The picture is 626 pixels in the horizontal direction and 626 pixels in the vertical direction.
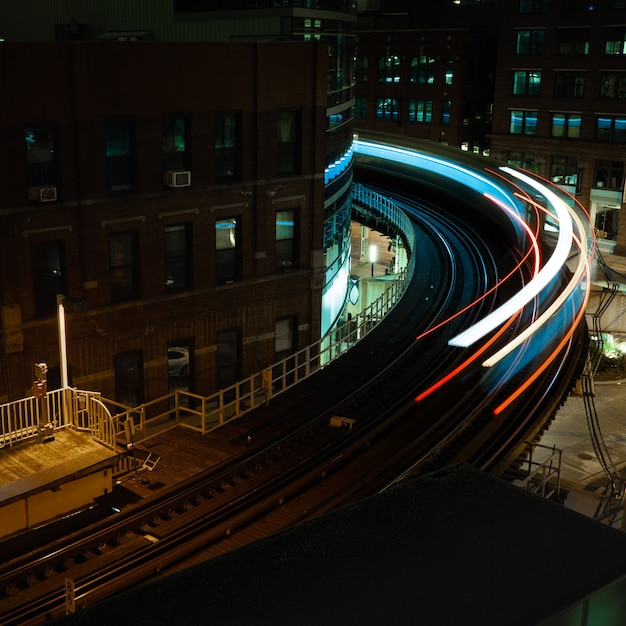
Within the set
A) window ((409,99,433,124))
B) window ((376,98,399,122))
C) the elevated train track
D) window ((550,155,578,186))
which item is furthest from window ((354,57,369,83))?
the elevated train track

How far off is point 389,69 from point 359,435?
66976 millimetres

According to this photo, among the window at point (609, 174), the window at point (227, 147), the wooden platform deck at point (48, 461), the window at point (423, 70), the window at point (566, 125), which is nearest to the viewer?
the wooden platform deck at point (48, 461)

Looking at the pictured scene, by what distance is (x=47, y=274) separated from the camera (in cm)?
2408

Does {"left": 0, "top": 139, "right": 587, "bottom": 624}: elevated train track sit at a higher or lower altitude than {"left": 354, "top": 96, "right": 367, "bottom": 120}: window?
lower

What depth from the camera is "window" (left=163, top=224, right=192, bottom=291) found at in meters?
26.6

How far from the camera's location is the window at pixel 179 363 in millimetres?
27281

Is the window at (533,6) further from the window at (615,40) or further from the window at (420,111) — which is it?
the window at (420,111)

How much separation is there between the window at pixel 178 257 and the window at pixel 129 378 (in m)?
2.26

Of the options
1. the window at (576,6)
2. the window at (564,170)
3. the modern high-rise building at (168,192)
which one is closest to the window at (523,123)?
the window at (564,170)

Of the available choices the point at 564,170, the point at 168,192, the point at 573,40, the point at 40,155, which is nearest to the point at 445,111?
the point at 564,170

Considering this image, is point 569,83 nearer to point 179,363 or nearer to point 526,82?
point 526,82

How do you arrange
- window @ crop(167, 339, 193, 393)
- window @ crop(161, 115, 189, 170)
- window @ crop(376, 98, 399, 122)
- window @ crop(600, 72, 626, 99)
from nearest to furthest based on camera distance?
1. window @ crop(161, 115, 189, 170)
2. window @ crop(167, 339, 193, 393)
3. window @ crop(600, 72, 626, 99)
4. window @ crop(376, 98, 399, 122)

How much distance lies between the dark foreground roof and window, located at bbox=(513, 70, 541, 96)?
68824mm

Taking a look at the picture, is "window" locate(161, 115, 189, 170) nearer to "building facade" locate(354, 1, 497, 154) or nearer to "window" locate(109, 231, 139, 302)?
"window" locate(109, 231, 139, 302)
